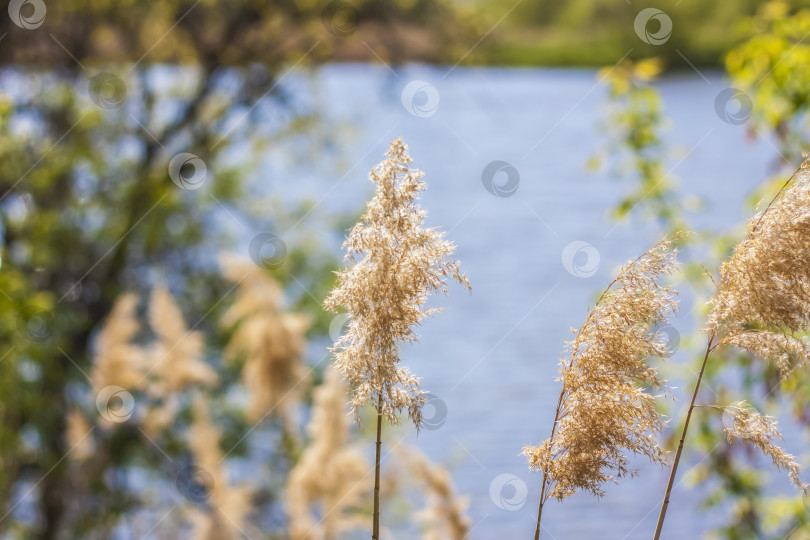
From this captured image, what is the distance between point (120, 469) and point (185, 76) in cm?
406

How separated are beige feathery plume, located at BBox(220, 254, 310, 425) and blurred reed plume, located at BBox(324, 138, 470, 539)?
2.66 m

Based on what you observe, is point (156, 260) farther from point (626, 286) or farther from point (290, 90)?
point (626, 286)

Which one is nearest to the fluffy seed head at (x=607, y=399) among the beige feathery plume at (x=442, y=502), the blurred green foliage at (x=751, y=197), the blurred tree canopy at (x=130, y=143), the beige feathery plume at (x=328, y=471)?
the beige feathery plume at (x=442, y=502)

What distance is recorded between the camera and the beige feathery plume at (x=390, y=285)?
0.85 meters

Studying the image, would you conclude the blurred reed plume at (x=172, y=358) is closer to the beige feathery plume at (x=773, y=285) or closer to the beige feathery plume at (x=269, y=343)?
the beige feathery plume at (x=269, y=343)

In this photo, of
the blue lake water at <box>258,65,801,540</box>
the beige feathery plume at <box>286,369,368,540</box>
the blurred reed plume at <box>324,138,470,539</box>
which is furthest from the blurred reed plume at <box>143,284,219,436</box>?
the blurred reed plume at <box>324,138,470,539</box>

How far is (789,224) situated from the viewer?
890 millimetres

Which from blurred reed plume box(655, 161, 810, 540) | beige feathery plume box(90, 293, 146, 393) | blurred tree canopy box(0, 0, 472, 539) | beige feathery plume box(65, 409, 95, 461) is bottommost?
blurred reed plume box(655, 161, 810, 540)

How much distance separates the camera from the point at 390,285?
0.87 metres

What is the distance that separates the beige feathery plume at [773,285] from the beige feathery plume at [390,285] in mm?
290

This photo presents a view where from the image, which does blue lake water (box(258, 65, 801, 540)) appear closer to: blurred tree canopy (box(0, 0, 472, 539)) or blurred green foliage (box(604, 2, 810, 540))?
blurred tree canopy (box(0, 0, 472, 539))

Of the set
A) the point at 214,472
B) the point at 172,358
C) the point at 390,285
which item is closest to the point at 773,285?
the point at 390,285

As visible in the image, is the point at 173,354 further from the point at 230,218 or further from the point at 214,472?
the point at 230,218

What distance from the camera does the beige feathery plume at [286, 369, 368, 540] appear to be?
2627 mm
